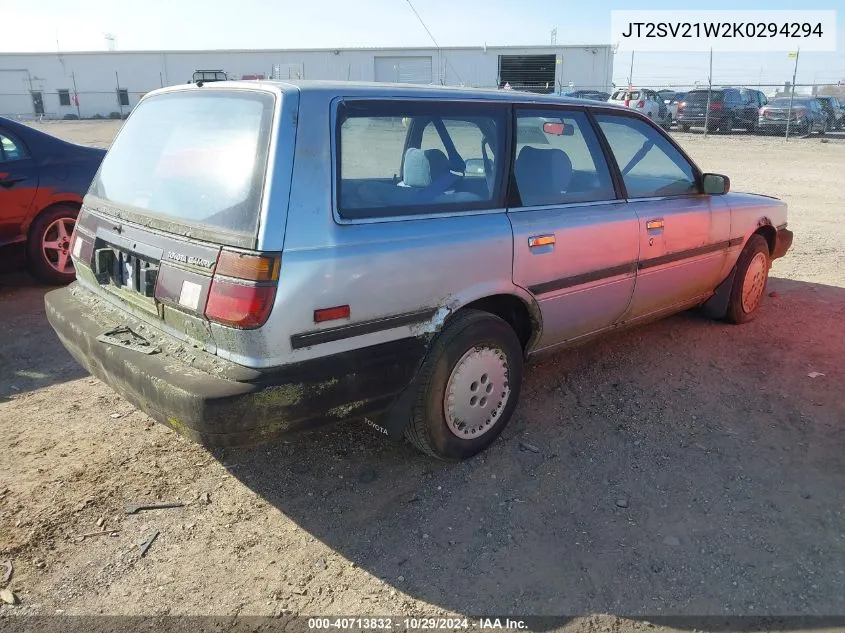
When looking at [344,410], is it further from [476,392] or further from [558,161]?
[558,161]

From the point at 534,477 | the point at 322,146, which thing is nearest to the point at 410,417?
the point at 534,477

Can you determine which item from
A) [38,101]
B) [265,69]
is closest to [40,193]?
[265,69]

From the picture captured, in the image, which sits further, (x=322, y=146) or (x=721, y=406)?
(x=721, y=406)

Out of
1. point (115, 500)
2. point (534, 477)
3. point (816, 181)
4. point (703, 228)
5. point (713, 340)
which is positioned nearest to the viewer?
point (115, 500)

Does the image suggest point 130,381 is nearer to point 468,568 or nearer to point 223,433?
point 223,433

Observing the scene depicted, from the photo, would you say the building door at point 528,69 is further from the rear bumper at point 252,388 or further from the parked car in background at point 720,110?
the rear bumper at point 252,388

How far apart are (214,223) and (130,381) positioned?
76 cm

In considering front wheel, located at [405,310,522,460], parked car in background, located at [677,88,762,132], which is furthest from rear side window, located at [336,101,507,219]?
parked car in background, located at [677,88,762,132]

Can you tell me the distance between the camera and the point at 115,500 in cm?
298

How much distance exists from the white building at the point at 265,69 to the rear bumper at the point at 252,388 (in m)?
32.4

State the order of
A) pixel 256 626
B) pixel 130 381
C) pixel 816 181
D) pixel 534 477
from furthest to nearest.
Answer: pixel 816 181
pixel 534 477
pixel 130 381
pixel 256 626

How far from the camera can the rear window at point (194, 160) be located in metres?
2.57

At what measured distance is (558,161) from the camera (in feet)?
12.0

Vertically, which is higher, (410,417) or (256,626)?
(410,417)
